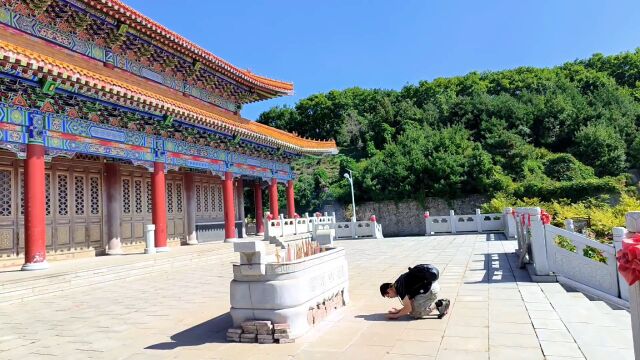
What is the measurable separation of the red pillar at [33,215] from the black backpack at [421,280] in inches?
314

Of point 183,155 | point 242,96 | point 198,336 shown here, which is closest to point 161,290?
point 198,336

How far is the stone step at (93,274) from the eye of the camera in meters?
7.38

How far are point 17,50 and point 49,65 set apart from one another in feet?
1.84

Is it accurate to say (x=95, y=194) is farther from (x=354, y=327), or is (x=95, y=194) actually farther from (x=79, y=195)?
(x=354, y=327)

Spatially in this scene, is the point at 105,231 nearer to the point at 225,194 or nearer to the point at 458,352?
the point at 225,194

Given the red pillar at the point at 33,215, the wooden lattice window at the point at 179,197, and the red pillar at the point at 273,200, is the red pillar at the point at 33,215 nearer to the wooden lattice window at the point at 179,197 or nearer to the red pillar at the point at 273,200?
the wooden lattice window at the point at 179,197

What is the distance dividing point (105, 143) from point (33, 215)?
2806 mm

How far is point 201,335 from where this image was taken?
4.61 metres

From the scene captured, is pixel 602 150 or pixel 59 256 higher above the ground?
pixel 602 150

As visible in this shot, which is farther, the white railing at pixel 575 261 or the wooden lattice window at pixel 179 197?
the wooden lattice window at pixel 179 197

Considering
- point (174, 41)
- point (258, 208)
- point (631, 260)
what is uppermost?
point (174, 41)

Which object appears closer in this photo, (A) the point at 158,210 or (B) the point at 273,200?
(A) the point at 158,210

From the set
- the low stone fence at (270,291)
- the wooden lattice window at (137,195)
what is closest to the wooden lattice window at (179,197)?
the wooden lattice window at (137,195)

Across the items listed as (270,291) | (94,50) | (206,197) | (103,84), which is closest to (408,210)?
(206,197)
